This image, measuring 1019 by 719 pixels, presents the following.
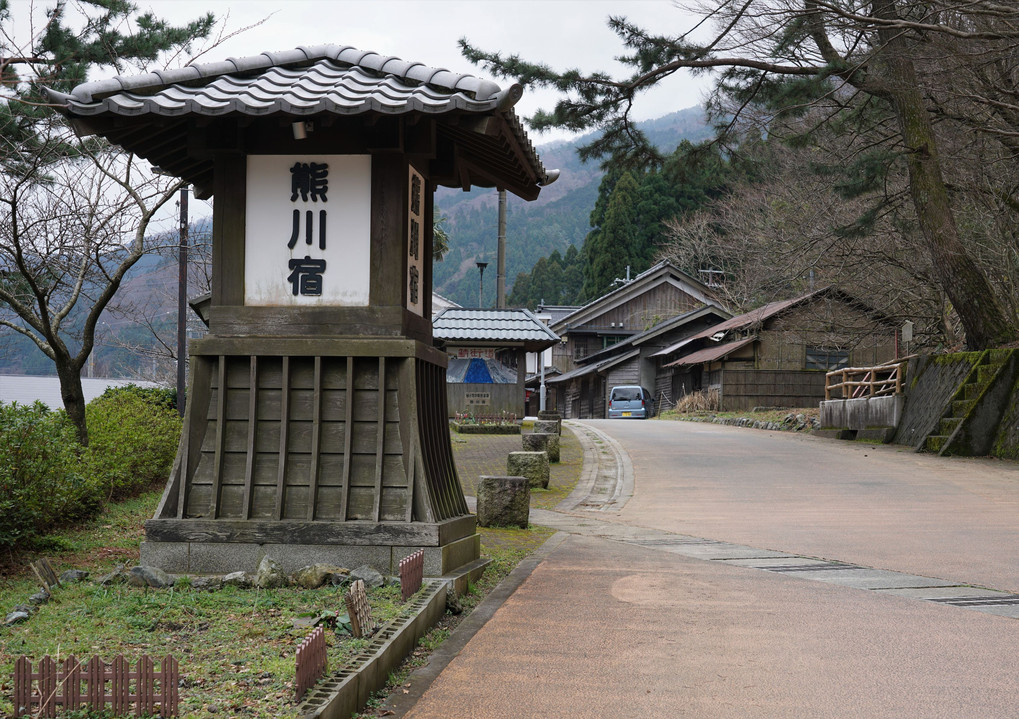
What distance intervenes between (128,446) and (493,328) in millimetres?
17282

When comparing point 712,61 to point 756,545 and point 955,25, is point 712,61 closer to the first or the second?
point 955,25

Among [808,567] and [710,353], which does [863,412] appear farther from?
[808,567]

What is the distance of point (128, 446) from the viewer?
39.1ft

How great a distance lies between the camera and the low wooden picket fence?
362 cm

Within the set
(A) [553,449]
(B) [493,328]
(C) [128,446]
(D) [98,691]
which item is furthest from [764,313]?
(D) [98,691]

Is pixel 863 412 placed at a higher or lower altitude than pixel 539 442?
higher

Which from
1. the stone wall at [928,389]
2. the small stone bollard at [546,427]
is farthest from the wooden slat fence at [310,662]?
the stone wall at [928,389]

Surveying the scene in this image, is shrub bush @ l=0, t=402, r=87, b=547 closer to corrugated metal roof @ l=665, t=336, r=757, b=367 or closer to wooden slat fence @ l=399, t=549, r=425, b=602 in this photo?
wooden slat fence @ l=399, t=549, r=425, b=602

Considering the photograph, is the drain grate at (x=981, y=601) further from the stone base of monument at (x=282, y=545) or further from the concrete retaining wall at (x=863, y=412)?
the concrete retaining wall at (x=863, y=412)

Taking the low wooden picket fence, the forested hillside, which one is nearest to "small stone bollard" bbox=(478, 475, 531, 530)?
the low wooden picket fence

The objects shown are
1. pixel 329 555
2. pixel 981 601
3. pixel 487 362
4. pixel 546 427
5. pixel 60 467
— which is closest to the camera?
pixel 329 555

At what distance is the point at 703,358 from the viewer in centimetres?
4109

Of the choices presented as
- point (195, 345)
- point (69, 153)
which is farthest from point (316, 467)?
point (69, 153)

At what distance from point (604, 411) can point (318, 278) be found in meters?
45.5
